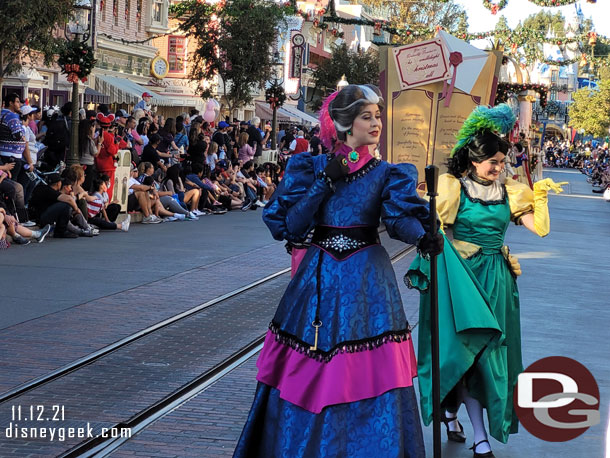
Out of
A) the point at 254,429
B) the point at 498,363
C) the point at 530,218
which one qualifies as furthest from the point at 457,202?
the point at 254,429

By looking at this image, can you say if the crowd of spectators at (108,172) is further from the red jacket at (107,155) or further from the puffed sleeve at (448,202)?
the puffed sleeve at (448,202)

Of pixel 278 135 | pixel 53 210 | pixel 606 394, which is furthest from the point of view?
pixel 278 135

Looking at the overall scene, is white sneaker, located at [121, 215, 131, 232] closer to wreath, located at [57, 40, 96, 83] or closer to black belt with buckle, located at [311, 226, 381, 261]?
wreath, located at [57, 40, 96, 83]

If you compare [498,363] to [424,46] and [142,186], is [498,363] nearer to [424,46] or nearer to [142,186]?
[424,46]

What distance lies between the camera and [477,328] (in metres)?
5.74

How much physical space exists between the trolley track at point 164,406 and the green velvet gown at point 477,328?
1.49 m

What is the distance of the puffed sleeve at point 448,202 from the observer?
6.16m

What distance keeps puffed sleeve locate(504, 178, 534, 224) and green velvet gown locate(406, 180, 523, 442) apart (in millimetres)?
271

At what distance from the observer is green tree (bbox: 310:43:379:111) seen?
208 feet

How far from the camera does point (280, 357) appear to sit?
4934 mm

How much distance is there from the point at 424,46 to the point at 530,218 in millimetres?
10759

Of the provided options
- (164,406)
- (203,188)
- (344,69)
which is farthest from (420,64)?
(344,69)

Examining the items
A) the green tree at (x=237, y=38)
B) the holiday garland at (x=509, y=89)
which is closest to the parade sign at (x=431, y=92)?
the holiday garland at (x=509, y=89)

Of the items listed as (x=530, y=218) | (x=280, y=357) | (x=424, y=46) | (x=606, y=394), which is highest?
(x=424, y=46)
